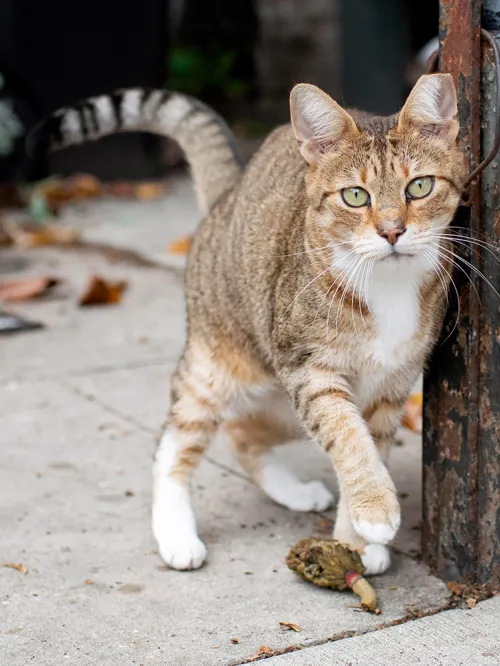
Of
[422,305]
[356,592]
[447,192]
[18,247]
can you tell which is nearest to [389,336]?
[422,305]

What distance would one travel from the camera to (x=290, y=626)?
10.00ft

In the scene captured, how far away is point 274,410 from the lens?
3.95 meters

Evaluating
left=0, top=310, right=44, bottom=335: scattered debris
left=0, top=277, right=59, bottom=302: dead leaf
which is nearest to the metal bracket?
left=0, top=310, right=44, bottom=335: scattered debris

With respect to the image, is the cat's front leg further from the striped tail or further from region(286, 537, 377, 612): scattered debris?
the striped tail

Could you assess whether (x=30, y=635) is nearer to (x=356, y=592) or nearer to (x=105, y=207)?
(x=356, y=592)

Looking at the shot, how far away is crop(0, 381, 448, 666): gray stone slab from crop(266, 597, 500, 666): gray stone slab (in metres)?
0.09

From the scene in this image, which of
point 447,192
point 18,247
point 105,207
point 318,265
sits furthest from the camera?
point 105,207

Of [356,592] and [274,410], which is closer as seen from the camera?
[356,592]

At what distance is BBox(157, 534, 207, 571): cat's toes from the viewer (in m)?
3.44

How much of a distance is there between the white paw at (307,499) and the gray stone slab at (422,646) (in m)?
0.91

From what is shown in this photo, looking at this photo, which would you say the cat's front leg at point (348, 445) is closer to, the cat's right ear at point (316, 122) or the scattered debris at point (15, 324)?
the cat's right ear at point (316, 122)

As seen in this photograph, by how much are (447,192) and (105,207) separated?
6.75 metres

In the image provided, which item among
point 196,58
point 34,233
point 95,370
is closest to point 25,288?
point 95,370

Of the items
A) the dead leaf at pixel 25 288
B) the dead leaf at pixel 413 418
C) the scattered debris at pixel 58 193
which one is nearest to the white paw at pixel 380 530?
the dead leaf at pixel 413 418
